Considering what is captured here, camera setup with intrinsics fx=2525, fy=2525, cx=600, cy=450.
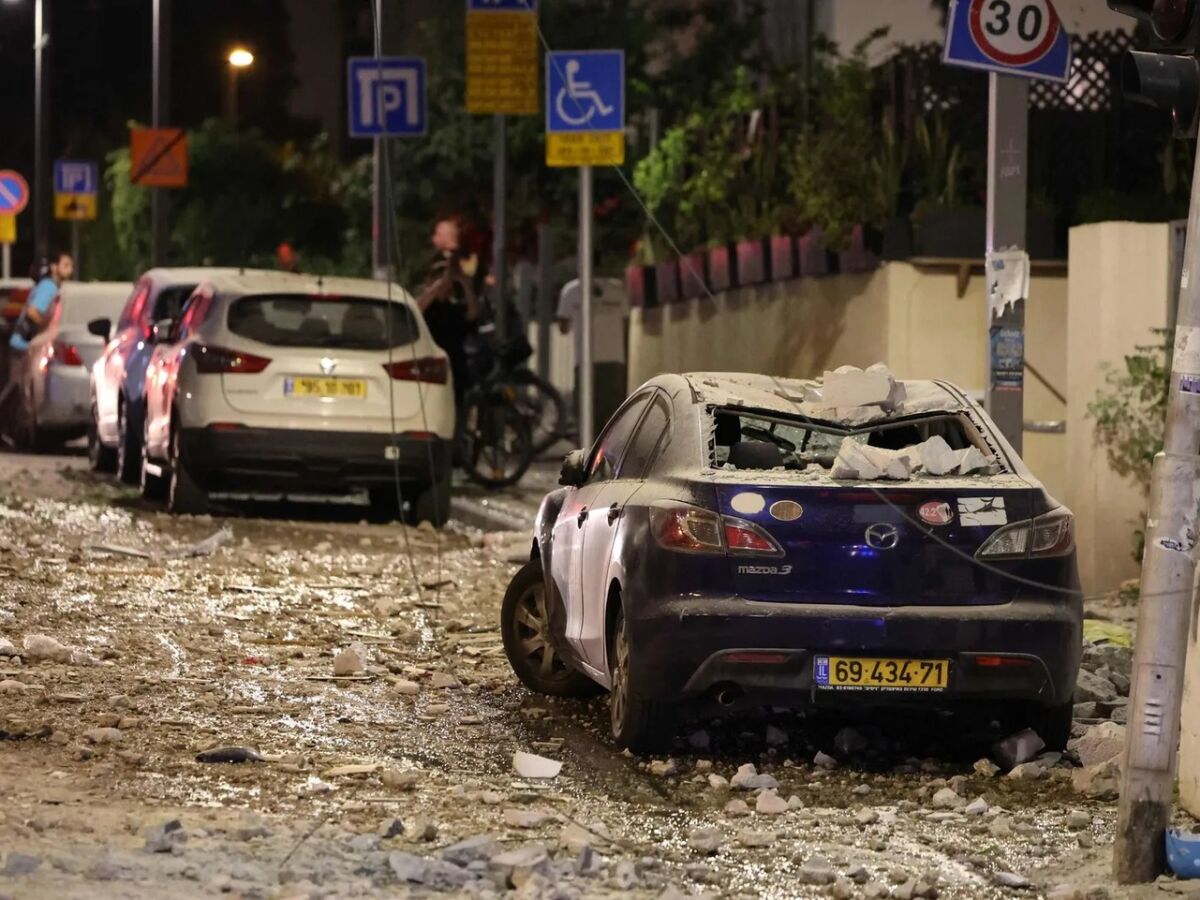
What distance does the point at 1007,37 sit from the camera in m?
11.4

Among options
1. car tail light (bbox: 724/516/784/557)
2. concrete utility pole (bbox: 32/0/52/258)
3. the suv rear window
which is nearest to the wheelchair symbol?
the suv rear window

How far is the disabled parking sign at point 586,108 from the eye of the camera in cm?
1719

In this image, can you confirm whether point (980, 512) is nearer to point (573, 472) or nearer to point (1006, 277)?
point (573, 472)

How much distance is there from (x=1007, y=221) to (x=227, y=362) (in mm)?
6846

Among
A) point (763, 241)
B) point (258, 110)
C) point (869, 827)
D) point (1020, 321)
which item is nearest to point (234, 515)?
point (763, 241)

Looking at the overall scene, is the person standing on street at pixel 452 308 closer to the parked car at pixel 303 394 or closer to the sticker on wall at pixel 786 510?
the parked car at pixel 303 394

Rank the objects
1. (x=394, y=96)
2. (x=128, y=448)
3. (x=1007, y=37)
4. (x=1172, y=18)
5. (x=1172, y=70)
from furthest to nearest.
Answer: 1. (x=394, y=96)
2. (x=128, y=448)
3. (x=1007, y=37)
4. (x=1172, y=18)
5. (x=1172, y=70)

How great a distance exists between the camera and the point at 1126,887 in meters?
7.10

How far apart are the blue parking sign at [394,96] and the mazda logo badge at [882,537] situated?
13983 mm

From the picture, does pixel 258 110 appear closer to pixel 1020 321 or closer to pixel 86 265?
pixel 86 265

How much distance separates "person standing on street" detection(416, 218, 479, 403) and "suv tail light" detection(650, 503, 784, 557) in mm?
11863

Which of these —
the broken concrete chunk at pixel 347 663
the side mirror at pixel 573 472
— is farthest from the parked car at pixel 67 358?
the side mirror at pixel 573 472

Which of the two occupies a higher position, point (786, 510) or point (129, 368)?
point (786, 510)

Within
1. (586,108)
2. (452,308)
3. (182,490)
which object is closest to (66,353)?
(452,308)
